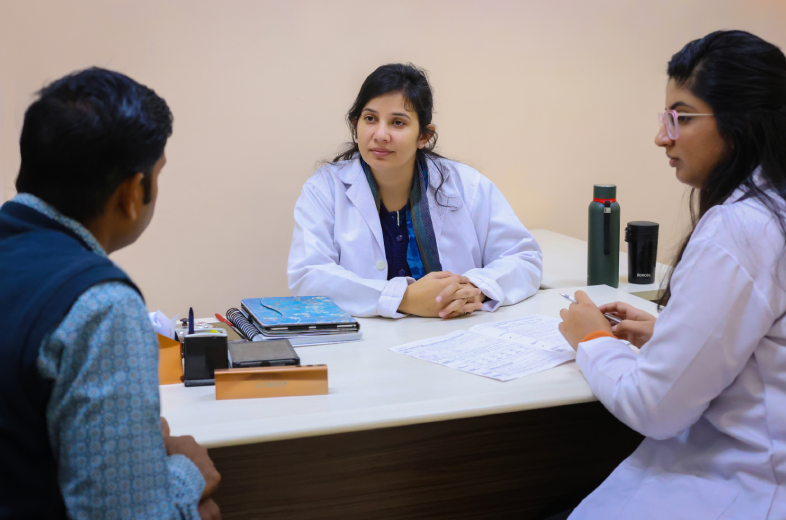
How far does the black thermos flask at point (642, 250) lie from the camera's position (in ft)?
7.20

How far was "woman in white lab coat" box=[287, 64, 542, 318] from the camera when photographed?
2.05m

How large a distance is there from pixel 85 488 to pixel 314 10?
2403 mm

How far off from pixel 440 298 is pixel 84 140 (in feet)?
3.74

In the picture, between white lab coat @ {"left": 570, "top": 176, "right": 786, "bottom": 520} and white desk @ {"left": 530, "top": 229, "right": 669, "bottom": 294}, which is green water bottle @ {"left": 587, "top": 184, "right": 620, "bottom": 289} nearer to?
white desk @ {"left": 530, "top": 229, "right": 669, "bottom": 294}

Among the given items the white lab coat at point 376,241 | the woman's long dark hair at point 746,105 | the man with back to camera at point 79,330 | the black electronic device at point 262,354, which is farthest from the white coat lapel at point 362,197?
the man with back to camera at point 79,330

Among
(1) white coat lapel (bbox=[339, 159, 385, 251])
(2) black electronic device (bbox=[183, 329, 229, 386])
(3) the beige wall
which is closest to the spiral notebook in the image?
(2) black electronic device (bbox=[183, 329, 229, 386])

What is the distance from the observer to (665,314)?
1.09 metres

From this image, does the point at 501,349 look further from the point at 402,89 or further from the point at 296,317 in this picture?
the point at 402,89

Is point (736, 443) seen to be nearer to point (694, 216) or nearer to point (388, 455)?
point (694, 216)

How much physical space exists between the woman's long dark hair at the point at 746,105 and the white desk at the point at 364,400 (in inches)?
18.8

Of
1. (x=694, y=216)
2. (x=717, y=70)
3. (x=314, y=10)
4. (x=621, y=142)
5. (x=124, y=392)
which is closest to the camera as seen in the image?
(x=124, y=392)

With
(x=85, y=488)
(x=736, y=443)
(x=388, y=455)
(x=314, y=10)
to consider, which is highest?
(x=314, y=10)

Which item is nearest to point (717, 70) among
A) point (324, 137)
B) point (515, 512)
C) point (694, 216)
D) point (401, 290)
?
point (694, 216)

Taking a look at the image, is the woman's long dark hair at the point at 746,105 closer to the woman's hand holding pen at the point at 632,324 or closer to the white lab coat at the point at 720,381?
the white lab coat at the point at 720,381
